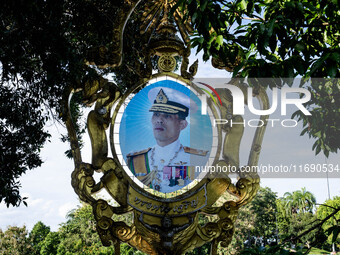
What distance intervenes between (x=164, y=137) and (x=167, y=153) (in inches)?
8.8

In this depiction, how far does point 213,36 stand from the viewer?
208 inches

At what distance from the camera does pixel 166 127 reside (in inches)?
251

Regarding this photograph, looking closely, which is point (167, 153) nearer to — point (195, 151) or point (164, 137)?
point (164, 137)

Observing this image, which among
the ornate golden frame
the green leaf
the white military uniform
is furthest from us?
the white military uniform

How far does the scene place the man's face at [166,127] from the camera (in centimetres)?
634

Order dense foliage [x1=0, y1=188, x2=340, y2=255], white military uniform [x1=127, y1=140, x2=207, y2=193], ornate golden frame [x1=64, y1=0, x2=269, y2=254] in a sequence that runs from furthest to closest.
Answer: dense foliage [x1=0, y1=188, x2=340, y2=255] → white military uniform [x1=127, y1=140, x2=207, y2=193] → ornate golden frame [x1=64, y1=0, x2=269, y2=254]

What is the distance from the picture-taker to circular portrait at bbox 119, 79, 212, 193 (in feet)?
20.6

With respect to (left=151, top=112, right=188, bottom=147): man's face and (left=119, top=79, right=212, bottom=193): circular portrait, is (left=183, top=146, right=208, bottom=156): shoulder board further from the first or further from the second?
(left=151, top=112, right=188, bottom=147): man's face

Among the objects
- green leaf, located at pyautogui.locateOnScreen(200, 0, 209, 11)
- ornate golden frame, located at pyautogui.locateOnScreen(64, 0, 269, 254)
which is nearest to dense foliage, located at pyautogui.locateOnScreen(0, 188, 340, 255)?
ornate golden frame, located at pyautogui.locateOnScreen(64, 0, 269, 254)

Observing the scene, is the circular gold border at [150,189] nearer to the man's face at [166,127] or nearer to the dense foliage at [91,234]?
the man's face at [166,127]

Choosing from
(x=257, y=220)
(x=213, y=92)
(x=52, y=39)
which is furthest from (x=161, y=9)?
(x=257, y=220)

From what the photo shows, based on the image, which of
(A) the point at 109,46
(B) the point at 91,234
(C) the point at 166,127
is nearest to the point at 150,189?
(C) the point at 166,127

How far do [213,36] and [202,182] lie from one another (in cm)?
205

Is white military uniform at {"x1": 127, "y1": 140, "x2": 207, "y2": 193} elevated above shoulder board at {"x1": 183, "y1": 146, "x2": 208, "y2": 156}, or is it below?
below
